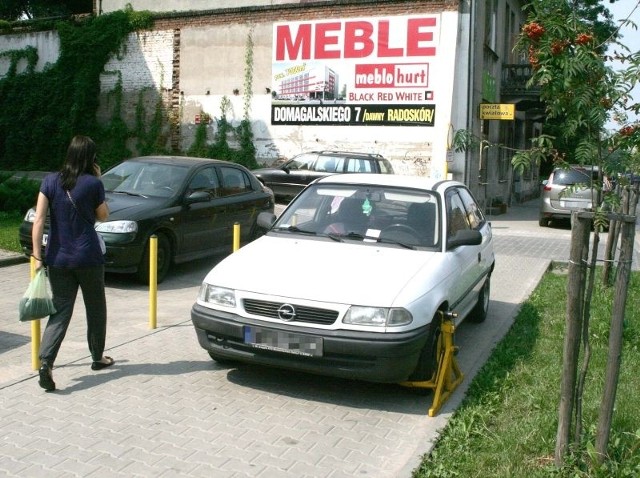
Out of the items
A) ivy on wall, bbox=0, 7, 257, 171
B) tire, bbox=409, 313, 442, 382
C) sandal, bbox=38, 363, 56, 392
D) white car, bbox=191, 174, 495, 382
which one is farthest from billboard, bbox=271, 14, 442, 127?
sandal, bbox=38, 363, 56, 392

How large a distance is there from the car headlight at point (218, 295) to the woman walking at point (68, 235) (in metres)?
0.83

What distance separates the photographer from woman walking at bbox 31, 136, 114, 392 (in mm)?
5621

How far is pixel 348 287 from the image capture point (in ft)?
18.4

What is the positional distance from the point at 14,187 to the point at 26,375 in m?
9.68

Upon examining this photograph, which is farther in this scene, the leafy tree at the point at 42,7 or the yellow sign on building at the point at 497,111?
the leafy tree at the point at 42,7

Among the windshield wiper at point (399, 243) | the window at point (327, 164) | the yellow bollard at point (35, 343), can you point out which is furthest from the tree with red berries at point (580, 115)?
the window at point (327, 164)

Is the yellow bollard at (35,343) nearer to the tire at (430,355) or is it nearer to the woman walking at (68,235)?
the woman walking at (68,235)

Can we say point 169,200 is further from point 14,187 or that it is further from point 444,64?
point 444,64

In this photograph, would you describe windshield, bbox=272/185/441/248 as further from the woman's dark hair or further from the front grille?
the woman's dark hair

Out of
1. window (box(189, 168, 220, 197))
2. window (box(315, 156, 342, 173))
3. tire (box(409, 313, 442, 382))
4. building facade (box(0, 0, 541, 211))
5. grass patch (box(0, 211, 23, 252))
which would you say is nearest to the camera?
tire (box(409, 313, 442, 382))

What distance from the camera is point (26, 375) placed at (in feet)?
19.8

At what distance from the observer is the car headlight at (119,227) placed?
946cm

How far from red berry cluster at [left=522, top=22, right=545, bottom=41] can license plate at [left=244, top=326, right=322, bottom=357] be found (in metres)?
2.41

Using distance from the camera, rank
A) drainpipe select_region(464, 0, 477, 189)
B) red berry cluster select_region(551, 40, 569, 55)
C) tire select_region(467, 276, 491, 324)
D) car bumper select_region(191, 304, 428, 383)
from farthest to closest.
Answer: drainpipe select_region(464, 0, 477, 189) → tire select_region(467, 276, 491, 324) → car bumper select_region(191, 304, 428, 383) → red berry cluster select_region(551, 40, 569, 55)
